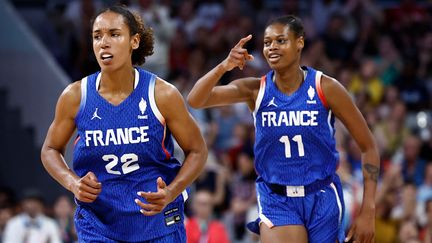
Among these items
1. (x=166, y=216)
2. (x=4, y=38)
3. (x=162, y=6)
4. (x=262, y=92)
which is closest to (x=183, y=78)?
(x=162, y=6)

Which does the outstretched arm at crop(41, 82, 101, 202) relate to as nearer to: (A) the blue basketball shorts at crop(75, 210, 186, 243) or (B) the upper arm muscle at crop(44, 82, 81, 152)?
(B) the upper arm muscle at crop(44, 82, 81, 152)

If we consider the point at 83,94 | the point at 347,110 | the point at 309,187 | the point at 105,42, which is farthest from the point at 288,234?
the point at 105,42

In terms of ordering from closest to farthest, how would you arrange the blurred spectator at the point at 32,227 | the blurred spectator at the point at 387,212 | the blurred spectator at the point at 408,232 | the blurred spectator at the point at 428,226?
the blurred spectator at the point at 428,226 → the blurred spectator at the point at 408,232 → the blurred spectator at the point at 387,212 → the blurred spectator at the point at 32,227

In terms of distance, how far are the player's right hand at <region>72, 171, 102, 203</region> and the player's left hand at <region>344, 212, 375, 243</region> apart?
1946mm

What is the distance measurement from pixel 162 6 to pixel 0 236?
4723 millimetres

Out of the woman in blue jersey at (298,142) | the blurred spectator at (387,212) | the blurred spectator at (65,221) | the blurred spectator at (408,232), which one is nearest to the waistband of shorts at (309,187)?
the woman in blue jersey at (298,142)

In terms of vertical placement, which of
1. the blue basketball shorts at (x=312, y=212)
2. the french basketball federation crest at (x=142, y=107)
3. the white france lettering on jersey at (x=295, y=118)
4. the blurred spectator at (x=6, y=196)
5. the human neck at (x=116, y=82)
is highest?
the human neck at (x=116, y=82)

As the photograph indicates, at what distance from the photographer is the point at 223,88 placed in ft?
24.1

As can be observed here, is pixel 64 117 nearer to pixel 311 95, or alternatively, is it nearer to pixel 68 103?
pixel 68 103

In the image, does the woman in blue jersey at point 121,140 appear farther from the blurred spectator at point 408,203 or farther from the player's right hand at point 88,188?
the blurred spectator at point 408,203

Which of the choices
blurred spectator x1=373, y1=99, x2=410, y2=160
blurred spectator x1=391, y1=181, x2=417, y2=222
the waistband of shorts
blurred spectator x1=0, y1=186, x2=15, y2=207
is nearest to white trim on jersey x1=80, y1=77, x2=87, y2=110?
the waistband of shorts

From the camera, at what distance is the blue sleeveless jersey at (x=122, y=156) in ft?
20.7

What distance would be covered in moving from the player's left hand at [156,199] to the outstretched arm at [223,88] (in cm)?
123

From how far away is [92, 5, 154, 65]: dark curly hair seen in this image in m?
6.40
